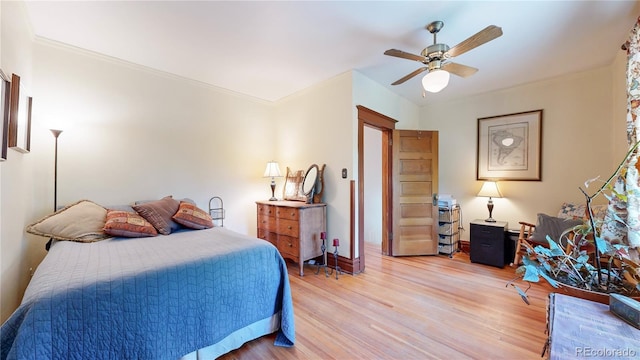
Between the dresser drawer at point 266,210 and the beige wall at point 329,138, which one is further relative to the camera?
the dresser drawer at point 266,210

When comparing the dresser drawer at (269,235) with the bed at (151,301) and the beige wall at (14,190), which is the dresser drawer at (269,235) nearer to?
the bed at (151,301)

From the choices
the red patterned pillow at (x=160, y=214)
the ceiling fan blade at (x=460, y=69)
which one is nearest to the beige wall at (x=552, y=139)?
the ceiling fan blade at (x=460, y=69)

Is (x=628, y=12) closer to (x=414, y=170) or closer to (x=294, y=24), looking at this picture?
(x=414, y=170)

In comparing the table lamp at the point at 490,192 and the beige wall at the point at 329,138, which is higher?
the beige wall at the point at 329,138

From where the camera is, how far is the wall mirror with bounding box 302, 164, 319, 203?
3.24 m

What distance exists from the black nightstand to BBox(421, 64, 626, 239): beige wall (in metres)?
0.50

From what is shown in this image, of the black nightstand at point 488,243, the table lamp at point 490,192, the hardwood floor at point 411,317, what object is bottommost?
the hardwood floor at point 411,317

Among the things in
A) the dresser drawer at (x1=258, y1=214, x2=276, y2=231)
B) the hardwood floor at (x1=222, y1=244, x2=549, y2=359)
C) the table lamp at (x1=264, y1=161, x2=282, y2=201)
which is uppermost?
the table lamp at (x1=264, y1=161, x2=282, y2=201)

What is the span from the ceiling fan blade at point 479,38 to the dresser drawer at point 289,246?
8.08 ft

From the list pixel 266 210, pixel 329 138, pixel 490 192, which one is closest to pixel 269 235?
pixel 266 210

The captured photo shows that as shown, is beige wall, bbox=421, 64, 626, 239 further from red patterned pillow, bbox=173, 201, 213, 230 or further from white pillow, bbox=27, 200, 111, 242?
white pillow, bbox=27, 200, 111, 242

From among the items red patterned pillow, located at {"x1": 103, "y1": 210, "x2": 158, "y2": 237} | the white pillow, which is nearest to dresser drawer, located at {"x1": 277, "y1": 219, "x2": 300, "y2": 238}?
red patterned pillow, located at {"x1": 103, "y1": 210, "x2": 158, "y2": 237}

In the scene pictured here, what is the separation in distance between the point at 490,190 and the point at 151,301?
4.11 metres

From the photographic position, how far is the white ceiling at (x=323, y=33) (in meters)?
1.90
